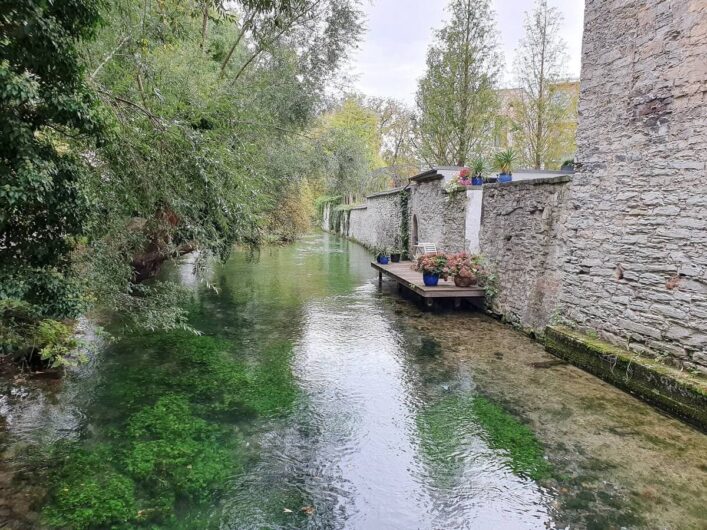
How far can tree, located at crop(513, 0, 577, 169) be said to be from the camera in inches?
605

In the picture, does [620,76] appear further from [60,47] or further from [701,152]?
[60,47]

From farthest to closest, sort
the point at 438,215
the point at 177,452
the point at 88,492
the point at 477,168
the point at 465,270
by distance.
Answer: the point at 438,215 < the point at 477,168 < the point at 465,270 < the point at 177,452 < the point at 88,492

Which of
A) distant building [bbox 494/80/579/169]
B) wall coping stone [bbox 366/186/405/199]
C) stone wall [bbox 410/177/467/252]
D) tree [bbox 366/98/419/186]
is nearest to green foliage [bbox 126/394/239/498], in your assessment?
stone wall [bbox 410/177/467/252]

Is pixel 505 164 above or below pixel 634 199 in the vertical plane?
above

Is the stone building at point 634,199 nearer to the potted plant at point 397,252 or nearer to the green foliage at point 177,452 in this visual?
the green foliage at point 177,452

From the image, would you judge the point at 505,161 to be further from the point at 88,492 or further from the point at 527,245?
the point at 88,492

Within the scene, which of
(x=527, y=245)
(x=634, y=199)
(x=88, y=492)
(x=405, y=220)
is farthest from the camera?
(x=405, y=220)

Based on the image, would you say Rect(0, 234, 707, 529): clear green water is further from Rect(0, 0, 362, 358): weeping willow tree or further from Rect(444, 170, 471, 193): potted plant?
Rect(444, 170, 471, 193): potted plant

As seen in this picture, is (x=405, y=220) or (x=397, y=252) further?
(x=405, y=220)

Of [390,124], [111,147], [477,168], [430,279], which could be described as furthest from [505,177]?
[390,124]

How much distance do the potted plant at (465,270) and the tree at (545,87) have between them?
29.9 feet

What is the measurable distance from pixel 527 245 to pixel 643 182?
2.29 m

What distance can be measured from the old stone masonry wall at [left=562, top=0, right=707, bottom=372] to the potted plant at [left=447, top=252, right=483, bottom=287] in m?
2.55

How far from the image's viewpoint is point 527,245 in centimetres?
696
